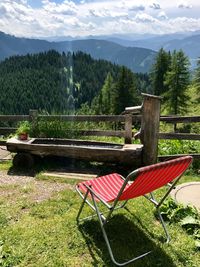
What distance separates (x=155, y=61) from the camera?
5231 cm

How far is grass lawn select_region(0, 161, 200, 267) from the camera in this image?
3615mm

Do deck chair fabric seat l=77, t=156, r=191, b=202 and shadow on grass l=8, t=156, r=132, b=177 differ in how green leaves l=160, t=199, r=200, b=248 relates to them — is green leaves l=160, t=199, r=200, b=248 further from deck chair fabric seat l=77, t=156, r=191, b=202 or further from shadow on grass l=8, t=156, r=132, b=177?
shadow on grass l=8, t=156, r=132, b=177

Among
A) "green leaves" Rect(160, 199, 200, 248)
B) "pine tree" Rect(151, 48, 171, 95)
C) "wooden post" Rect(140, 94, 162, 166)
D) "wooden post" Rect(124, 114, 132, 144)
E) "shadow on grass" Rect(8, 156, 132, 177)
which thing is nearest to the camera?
"green leaves" Rect(160, 199, 200, 248)

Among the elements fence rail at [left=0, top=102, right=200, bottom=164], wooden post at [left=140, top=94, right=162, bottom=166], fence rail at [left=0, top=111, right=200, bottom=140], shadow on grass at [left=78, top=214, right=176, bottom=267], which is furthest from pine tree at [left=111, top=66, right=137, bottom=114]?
shadow on grass at [left=78, top=214, right=176, bottom=267]

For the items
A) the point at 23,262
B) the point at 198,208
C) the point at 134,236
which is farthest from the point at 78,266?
the point at 198,208

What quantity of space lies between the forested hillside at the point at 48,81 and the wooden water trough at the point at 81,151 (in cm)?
7292

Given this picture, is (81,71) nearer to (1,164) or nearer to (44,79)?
(44,79)

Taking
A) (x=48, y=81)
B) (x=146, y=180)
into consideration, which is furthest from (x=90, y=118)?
(x=48, y=81)

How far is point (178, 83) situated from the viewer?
45219 millimetres

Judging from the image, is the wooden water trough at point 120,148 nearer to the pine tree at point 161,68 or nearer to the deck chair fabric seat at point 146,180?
the deck chair fabric seat at point 146,180

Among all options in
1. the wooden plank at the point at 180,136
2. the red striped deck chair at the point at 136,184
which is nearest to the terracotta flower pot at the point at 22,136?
the wooden plank at the point at 180,136

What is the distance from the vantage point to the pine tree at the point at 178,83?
45219mm

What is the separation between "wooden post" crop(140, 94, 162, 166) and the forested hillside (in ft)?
241

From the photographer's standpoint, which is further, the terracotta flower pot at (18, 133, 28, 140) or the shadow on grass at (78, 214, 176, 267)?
the terracotta flower pot at (18, 133, 28, 140)
